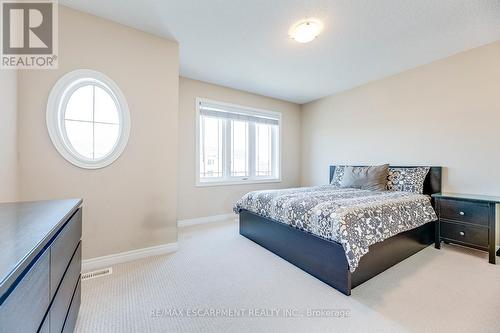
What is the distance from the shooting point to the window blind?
3852 millimetres

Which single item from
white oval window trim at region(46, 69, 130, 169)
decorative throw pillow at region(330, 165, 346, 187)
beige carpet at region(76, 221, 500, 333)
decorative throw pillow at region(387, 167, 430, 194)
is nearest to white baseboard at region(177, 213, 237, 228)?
beige carpet at region(76, 221, 500, 333)

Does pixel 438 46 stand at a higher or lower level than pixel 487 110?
higher

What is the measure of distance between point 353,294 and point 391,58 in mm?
2999

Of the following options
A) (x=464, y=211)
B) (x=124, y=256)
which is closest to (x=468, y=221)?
(x=464, y=211)

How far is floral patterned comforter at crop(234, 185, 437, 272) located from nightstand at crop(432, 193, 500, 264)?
0.44 ft

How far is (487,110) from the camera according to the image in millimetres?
2605

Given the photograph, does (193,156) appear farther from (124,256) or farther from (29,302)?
(29,302)

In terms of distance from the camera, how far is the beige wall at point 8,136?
159 centimetres

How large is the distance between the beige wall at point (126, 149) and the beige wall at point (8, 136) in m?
0.09

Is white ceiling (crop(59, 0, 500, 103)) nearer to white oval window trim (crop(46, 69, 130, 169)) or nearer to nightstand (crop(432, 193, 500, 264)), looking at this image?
white oval window trim (crop(46, 69, 130, 169))

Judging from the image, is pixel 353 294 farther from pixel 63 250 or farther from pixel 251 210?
pixel 63 250

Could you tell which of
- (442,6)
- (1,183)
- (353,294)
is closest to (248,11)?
(442,6)

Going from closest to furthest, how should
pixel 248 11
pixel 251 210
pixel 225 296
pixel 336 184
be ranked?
pixel 225 296
pixel 248 11
pixel 251 210
pixel 336 184

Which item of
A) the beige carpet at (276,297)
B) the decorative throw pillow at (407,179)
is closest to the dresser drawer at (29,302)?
the beige carpet at (276,297)
